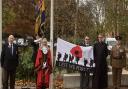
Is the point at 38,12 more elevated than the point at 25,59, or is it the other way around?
the point at 38,12

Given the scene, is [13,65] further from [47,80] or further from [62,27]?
[62,27]

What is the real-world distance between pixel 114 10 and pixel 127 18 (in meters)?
2.60

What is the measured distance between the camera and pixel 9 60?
14422mm

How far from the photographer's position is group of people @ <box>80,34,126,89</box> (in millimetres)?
14859

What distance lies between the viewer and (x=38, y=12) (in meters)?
15.4

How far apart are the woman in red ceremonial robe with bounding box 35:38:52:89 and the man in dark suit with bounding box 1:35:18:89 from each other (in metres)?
0.76

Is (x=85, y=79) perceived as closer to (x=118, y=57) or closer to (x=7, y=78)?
(x=118, y=57)

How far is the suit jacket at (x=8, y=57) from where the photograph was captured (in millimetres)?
14406

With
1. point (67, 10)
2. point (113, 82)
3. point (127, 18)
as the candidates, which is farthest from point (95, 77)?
point (67, 10)

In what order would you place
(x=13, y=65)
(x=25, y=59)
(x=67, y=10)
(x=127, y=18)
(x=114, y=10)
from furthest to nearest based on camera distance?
(x=67, y=10)
(x=114, y=10)
(x=127, y=18)
(x=25, y=59)
(x=13, y=65)

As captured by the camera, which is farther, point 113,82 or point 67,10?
point 67,10

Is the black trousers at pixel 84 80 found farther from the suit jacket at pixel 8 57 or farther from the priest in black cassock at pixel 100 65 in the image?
the suit jacket at pixel 8 57

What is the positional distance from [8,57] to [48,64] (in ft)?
4.38

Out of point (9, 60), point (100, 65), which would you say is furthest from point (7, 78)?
A: point (100, 65)
